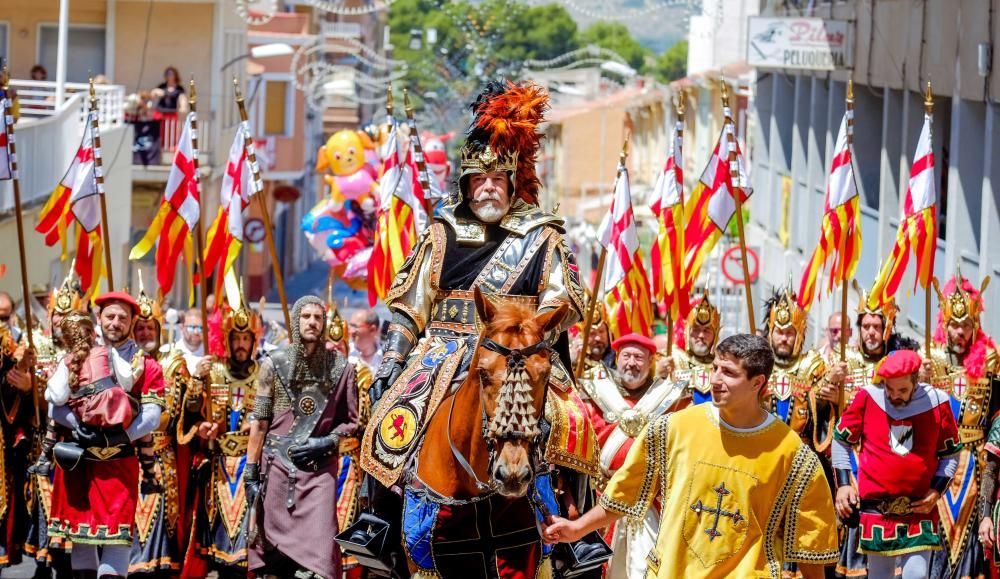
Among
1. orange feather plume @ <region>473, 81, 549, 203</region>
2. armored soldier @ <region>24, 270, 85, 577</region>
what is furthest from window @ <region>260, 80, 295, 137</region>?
orange feather plume @ <region>473, 81, 549, 203</region>

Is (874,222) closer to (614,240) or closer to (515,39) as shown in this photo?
(614,240)

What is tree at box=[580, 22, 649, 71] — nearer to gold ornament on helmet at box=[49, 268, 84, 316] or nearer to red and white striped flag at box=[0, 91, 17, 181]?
red and white striped flag at box=[0, 91, 17, 181]

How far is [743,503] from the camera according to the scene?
25.3 ft

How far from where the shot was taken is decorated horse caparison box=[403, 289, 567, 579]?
8.31 meters

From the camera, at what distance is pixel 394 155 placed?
16.8 metres

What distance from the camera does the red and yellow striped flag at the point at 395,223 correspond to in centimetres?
1608

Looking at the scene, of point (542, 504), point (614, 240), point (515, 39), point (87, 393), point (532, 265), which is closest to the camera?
point (542, 504)

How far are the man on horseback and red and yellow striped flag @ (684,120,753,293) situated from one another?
531cm

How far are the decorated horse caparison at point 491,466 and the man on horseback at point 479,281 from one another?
0.28 m

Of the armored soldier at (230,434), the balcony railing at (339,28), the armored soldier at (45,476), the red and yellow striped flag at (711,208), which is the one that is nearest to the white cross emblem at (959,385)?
the red and yellow striped flag at (711,208)

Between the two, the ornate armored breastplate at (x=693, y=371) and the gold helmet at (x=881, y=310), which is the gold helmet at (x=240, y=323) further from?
the gold helmet at (x=881, y=310)

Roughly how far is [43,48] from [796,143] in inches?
509

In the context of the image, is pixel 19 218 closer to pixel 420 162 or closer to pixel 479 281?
pixel 420 162

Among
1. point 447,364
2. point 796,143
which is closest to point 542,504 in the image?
point 447,364
